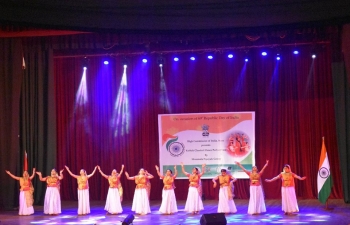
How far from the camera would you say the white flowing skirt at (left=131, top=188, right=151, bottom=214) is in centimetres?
1225

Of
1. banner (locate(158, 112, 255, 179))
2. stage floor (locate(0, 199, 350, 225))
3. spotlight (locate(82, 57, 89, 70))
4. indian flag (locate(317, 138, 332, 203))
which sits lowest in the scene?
stage floor (locate(0, 199, 350, 225))

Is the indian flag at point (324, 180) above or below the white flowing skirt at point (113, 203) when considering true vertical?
above

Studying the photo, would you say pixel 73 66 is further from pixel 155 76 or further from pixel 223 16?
pixel 223 16

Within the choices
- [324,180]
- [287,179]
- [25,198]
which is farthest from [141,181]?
[324,180]

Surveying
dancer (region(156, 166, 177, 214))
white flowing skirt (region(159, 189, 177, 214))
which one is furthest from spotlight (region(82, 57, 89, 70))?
white flowing skirt (region(159, 189, 177, 214))

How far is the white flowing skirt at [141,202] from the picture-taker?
1225cm

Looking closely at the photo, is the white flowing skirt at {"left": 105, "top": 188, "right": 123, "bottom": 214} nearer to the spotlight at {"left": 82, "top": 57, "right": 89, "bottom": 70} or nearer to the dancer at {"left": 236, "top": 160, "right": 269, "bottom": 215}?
the dancer at {"left": 236, "top": 160, "right": 269, "bottom": 215}

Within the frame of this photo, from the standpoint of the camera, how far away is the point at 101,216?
1212cm

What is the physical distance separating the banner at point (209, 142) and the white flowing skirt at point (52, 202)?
3445 millimetres

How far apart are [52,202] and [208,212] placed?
3.79 meters

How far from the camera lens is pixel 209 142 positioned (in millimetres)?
14812

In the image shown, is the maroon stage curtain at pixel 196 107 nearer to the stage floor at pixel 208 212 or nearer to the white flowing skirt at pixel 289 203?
the stage floor at pixel 208 212

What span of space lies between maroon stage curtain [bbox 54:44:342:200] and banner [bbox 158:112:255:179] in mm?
338

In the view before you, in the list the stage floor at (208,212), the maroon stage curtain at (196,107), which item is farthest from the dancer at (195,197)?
the maroon stage curtain at (196,107)
